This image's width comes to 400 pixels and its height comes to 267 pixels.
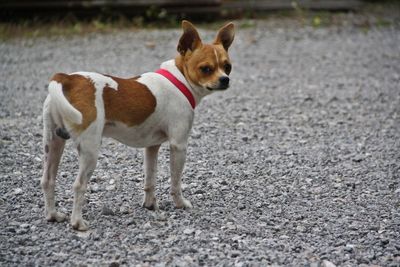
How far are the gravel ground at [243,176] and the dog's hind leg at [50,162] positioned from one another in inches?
4.1

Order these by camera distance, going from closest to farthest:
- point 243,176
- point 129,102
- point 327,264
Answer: point 327,264
point 129,102
point 243,176

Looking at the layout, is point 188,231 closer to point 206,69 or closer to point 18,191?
point 206,69

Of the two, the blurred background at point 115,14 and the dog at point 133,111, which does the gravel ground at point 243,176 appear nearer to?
the dog at point 133,111

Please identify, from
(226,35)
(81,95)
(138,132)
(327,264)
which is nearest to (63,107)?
(81,95)

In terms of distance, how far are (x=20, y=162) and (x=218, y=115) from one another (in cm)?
281

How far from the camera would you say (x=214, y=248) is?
4129mm

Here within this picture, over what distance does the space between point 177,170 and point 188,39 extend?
0.98 meters

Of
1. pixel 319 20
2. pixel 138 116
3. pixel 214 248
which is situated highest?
pixel 138 116

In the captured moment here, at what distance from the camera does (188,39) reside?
4.65 metres

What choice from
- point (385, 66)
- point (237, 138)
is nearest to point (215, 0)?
point (385, 66)

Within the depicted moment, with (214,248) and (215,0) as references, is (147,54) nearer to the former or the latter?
(215,0)

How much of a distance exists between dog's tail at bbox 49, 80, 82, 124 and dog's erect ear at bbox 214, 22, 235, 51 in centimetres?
142

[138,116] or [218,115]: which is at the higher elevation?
[138,116]

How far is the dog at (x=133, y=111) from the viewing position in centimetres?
409
